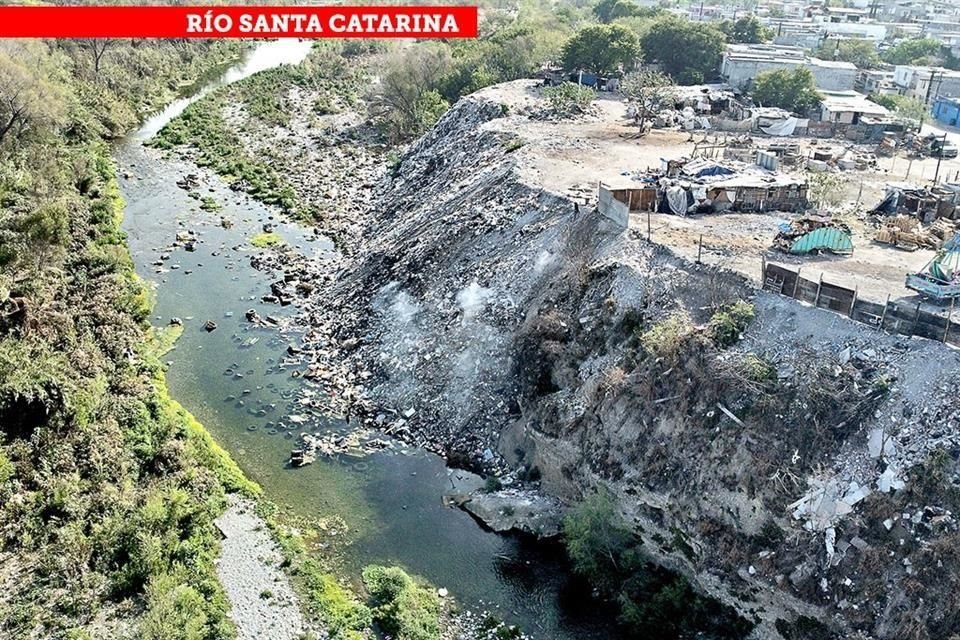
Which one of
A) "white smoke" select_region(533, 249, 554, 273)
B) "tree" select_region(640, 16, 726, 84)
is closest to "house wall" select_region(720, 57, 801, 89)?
"tree" select_region(640, 16, 726, 84)

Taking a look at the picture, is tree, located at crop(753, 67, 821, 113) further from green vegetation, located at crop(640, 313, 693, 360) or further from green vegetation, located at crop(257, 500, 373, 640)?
green vegetation, located at crop(257, 500, 373, 640)

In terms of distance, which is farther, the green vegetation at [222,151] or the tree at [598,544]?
the green vegetation at [222,151]

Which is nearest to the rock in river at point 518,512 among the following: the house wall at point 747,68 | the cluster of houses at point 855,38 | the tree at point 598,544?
the tree at point 598,544

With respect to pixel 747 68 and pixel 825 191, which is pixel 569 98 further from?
pixel 825 191

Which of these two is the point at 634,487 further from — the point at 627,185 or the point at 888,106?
the point at 888,106

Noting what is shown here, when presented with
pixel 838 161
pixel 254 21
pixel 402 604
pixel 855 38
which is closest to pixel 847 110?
pixel 838 161

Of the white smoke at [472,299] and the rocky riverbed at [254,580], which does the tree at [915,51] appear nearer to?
the white smoke at [472,299]
